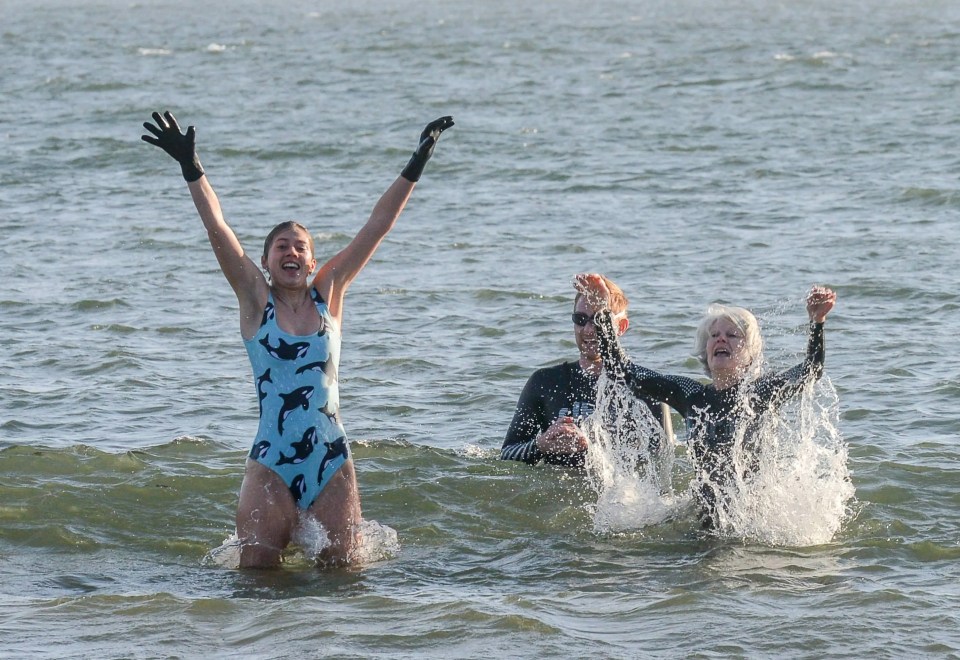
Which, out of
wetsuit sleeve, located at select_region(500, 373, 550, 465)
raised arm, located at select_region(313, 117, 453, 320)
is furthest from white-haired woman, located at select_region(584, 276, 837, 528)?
raised arm, located at select_region(313, 117, 453, 320)

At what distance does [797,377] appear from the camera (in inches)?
318

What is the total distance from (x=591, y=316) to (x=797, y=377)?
133 centimetres

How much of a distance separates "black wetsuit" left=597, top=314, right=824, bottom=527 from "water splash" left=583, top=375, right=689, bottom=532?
0.45m

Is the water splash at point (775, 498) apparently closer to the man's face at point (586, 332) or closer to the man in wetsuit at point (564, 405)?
the man in wetsuit at point (564, 405)

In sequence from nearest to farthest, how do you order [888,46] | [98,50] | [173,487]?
[173,487], [888,46], [98,50]

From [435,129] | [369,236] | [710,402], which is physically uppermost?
[435,129]

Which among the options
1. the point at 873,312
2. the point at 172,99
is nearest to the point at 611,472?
the point at 873,312

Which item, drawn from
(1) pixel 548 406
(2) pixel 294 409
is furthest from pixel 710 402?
(2) pixel 294 409

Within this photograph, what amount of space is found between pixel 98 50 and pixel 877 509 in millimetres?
39057

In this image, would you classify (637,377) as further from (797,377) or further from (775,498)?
(775,498)

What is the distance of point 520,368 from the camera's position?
13.1 meters

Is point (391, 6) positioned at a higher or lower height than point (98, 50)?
higher

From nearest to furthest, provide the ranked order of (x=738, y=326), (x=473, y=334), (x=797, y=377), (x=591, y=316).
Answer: (x=797, y=377) < (x=738, y=326) < (x=591, y=316) < (x=473, y=334)

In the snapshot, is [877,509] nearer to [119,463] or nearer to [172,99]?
[119,463]
